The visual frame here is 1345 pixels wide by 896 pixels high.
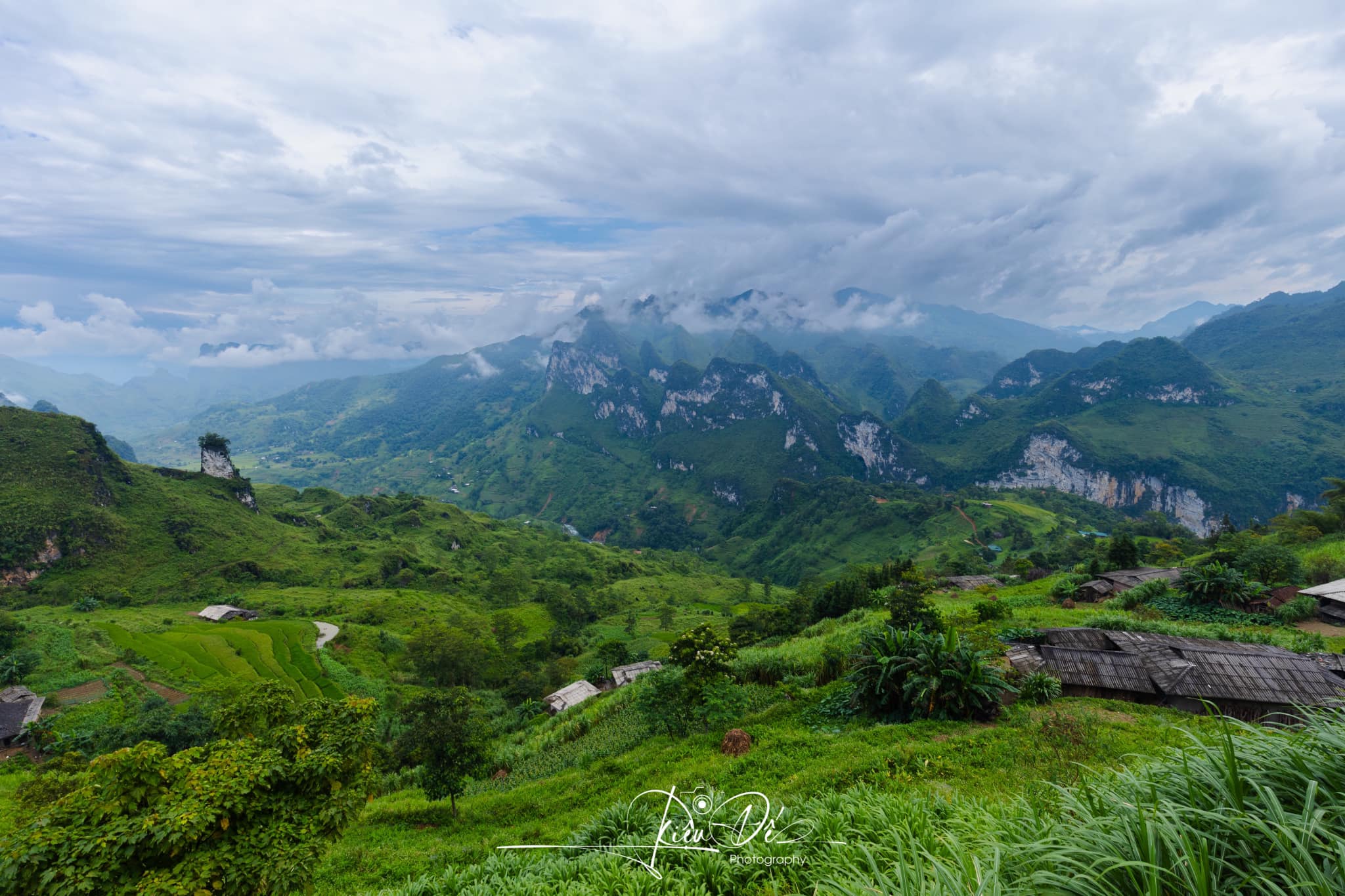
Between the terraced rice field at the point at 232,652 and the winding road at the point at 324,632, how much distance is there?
1.25m

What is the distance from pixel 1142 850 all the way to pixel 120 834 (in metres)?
10.8

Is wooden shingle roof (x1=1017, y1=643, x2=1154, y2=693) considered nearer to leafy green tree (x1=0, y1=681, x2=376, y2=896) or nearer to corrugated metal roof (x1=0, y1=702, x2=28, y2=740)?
leafy green tree (x1=0, y1=681, x2=376, y2=896)

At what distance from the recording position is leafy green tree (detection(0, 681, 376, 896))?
6.25 metres

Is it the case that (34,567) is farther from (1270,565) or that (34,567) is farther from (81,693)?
(1270,565)

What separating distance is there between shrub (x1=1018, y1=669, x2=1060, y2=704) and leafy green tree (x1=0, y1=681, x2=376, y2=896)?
16.5 m

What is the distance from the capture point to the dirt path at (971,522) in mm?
98588

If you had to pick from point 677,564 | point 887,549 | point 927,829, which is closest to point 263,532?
point 677,564

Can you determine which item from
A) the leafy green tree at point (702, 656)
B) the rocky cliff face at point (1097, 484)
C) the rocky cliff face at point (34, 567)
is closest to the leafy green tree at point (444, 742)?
the leafy green tree at point (702, 656)

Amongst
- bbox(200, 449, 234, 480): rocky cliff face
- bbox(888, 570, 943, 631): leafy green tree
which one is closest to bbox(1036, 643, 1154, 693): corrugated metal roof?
bbox(888, 570, 943, 631): leafy green tree

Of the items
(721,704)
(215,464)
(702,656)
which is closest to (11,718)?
(702,656)

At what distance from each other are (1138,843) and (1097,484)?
203830 mm

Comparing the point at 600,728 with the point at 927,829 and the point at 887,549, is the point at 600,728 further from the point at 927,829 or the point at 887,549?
the point at 887,549

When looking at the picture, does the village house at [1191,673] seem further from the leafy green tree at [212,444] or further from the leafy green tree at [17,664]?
the leafy green tree at [212,444]

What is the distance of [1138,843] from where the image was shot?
11.3 ft
